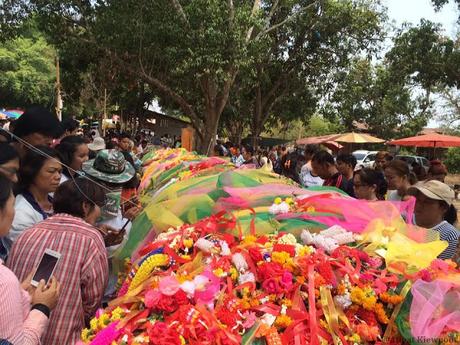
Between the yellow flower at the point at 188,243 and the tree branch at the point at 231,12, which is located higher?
the tree branch at the point at 231,12

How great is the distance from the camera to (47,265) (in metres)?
2.13

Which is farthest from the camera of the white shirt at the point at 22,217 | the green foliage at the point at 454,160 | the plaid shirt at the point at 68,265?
the green foliage at the point at 454,160

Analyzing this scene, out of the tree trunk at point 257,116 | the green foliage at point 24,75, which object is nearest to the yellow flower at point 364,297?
the tree trunk at point 257,116

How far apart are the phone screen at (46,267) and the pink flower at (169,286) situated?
655 mm

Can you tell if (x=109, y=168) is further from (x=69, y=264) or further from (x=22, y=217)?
(x=69, y=264)

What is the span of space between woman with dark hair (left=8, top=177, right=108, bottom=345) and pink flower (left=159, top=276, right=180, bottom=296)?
69 centimetres

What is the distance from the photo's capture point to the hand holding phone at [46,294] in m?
1.94

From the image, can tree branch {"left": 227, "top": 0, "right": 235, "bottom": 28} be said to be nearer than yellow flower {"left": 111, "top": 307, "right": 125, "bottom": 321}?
No

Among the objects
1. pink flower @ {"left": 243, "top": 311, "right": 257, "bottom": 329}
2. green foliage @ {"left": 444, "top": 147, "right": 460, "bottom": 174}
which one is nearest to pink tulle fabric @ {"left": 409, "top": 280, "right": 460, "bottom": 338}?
Answer: pink flower @ {"left": 243, "top": 311, "right": 257, "bottom": 329}

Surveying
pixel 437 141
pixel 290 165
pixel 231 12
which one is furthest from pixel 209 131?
pixel 437 141

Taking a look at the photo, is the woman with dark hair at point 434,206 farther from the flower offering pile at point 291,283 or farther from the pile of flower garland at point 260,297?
the pile of flower garland at point 260,297

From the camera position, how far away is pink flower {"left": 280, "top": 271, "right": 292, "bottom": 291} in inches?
69.3

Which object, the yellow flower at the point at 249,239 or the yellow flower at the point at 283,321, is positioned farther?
the yellow flower at the point at 249,239

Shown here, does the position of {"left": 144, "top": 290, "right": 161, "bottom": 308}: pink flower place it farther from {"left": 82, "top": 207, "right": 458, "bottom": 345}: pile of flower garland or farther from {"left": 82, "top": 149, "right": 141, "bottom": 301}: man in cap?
{"left": 82, "top": 149, "right": 141, "bottom": 301}: man in cap
